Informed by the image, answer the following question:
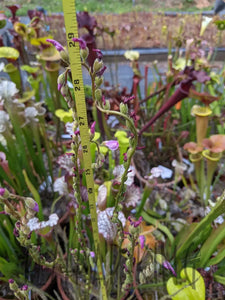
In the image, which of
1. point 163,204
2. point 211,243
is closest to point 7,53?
point 163,204

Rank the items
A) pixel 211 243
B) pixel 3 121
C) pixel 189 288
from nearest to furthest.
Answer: pixel 189 288 < pixel 211 243 < pixel 3 121

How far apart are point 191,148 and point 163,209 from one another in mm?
228

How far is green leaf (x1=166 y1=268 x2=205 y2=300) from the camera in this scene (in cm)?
43

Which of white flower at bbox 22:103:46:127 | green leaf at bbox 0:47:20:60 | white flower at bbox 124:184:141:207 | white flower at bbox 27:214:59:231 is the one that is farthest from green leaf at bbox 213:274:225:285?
green leaf at bbox 0:47:20:60

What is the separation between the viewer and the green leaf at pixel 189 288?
427 millimetres

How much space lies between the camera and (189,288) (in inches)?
17.1

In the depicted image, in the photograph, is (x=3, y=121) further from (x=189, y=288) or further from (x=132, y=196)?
(x=189, y=288)

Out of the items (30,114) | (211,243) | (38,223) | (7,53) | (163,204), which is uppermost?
(7,53)

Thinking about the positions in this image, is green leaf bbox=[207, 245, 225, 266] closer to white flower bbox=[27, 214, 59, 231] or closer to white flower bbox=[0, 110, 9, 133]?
white flower bbox=[27, 214, 59, 231]

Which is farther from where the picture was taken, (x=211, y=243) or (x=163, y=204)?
(x=163, y=204)

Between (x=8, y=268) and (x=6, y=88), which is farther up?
(x=6, y=88)

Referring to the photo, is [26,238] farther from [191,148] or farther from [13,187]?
[191,148]

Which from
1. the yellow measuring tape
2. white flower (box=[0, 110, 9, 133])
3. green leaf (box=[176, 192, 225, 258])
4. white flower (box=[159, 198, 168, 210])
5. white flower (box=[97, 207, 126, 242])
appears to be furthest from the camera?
white flower (box=[159, 198, 168, 210])

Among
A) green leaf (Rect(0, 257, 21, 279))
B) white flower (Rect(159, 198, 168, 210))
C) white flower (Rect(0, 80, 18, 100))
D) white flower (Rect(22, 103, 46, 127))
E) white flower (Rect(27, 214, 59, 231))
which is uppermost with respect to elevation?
white flower (Rect(0, 80, 18, 100))
